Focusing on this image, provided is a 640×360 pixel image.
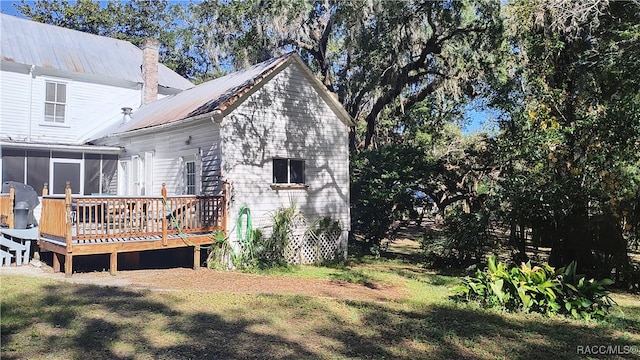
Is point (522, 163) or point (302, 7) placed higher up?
point (302, 7)

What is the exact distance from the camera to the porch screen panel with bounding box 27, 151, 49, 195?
14.2m

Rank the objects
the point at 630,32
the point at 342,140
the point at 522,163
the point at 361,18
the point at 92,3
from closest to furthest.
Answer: the point at 630,32 → the point at 522,163 → the point at 342,140 → the point at 361,18 → the point at 92,3

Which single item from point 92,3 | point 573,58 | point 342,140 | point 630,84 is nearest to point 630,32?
point 630,84

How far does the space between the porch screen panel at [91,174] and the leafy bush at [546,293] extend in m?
13.4

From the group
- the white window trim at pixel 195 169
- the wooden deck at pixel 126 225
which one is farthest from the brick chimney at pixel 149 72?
the wooden deck at pixel 126 225

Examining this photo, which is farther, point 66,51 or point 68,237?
point 66,51

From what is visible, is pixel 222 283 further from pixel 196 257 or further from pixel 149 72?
pixel 149 72

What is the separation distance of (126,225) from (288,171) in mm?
4726

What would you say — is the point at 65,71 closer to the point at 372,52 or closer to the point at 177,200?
the point at 177,200

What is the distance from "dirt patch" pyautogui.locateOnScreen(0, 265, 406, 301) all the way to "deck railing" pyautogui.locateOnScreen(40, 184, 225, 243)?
83cm

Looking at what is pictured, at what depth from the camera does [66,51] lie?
1742cm

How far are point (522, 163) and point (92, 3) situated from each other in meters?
28.6

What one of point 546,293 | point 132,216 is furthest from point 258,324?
point 132,216

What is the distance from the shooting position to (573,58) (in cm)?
1114
